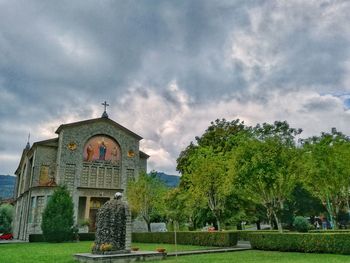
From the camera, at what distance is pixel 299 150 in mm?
22594

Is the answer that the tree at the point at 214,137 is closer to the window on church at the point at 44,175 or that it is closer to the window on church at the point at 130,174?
the window on church at the point at 130,174

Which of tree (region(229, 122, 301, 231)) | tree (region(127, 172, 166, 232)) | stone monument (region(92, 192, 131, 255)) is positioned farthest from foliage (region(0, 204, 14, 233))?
tree (region(229, 122, 301, 231))

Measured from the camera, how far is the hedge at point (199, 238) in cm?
2409

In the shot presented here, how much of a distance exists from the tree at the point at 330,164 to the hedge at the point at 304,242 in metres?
6.43

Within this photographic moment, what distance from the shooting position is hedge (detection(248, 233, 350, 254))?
1736 centimetres

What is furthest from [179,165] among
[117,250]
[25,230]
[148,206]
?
[117,250]

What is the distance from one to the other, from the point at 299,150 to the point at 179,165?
21551mm

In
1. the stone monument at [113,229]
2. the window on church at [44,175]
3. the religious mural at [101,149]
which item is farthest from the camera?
the religious mural at [101,149]

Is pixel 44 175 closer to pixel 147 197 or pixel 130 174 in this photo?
pixel 130 174

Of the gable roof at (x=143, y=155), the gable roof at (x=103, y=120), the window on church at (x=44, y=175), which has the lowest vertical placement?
the window on church at (x=44, y=175)

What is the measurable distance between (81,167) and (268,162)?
96.0 ft

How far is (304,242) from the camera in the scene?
18969 mm

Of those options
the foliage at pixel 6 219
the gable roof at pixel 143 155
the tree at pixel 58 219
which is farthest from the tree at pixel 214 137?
the foliage at pixel 6 219

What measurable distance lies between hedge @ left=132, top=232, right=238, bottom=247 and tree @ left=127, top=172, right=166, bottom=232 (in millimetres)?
5564
